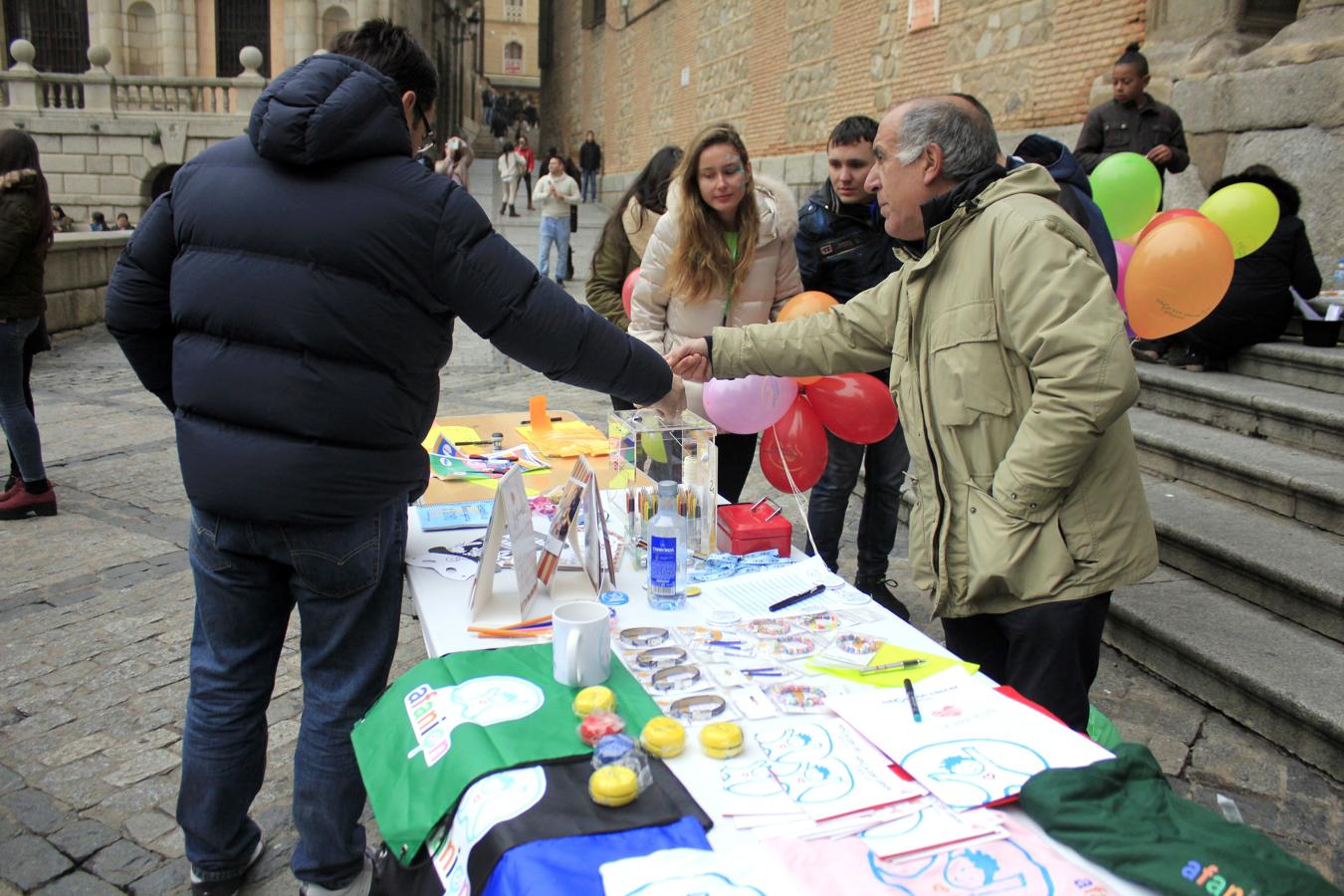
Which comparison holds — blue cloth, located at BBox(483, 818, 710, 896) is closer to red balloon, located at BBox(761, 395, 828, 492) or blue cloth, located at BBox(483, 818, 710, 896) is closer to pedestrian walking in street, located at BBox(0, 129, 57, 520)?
red balloon, located at BBox(761, 395, 828, 492)

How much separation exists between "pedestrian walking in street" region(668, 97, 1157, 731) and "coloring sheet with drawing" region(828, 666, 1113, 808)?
416 millimetres

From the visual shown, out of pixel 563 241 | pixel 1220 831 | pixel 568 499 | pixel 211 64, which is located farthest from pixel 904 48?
pixel 211 64

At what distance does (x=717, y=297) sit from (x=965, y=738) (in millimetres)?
2183

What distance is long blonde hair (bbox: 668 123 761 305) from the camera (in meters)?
3.36

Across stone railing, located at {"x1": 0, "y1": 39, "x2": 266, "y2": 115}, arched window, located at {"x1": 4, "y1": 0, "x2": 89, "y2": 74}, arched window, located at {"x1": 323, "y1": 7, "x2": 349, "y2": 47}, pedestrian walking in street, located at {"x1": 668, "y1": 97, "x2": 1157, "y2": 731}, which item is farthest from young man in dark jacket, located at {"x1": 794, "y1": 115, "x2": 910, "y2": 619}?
arched window, located at {"x1": 4, "y1": 0, "x2": 89, "y2": 74}

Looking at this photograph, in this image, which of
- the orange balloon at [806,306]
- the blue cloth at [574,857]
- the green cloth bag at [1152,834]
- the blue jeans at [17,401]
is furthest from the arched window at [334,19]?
the green cloth bag at [1152,834]

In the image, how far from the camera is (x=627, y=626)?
2076mm

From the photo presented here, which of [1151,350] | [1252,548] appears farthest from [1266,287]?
[1252,548]

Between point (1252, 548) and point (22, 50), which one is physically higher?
point (22, 50)

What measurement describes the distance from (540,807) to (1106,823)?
2.63 ft

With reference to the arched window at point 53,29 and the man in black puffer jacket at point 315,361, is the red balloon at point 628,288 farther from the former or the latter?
the arched window at point 53,29

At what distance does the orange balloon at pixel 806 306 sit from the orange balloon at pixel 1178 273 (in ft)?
3.76

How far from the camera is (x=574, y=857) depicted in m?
1.26

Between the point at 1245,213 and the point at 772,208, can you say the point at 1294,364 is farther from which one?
the point at 772,208
